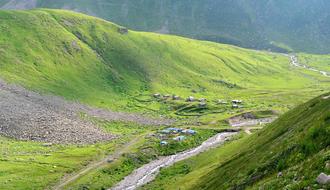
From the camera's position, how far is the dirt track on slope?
136m

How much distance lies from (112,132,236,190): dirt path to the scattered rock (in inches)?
2689

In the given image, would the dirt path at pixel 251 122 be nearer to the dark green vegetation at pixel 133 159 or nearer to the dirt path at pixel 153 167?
the dark green vegetation at pixel 133 159

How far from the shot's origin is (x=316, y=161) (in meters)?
31.4

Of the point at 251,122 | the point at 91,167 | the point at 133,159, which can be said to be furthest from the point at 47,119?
the point at 251,122

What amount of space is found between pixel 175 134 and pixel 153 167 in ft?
101

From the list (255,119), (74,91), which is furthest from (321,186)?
(74,91)

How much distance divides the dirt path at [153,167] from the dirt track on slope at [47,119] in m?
32.4

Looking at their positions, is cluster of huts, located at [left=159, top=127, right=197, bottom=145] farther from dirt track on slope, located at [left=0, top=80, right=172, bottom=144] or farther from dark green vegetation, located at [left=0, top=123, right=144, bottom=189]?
dirt track on slope, located at [left=0, top=80, right=172, bottom=144]

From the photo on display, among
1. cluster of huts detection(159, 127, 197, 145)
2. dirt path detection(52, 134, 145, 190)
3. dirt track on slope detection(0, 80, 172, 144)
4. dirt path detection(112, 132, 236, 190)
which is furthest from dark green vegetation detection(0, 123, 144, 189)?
dirt path detection(112, 132, 236, 190)

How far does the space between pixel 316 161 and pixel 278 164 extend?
9.49 meters

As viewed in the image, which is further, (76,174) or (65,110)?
(65,110)

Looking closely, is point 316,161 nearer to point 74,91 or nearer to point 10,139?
point 10,139

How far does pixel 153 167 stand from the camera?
354 ft

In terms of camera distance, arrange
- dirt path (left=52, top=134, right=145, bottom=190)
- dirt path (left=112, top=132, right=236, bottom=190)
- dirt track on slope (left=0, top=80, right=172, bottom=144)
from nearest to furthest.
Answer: dirt path (left=112, top=132, right=236, bottom=190), dirt path (left=52, top=134, right=145, bottom=190), dirt track on slope (left=0, top=80, right=172, bottom=144)
